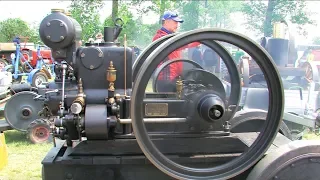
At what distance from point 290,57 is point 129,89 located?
7.03 metres

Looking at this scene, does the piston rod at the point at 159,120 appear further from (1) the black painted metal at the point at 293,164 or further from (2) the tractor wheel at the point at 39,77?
(2) the tractor wheel at the point at 39,77

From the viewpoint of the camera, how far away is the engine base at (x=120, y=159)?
2617mm

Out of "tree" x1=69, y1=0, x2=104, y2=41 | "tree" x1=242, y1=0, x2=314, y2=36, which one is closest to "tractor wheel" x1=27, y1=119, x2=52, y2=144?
"tree" x1=69, y1=0, x2=104, y2=41

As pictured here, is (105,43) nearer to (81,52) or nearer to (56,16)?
(81,52)

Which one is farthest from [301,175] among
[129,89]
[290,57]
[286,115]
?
[290,57]

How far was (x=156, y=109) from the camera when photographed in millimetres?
2736

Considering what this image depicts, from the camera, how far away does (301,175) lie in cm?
254

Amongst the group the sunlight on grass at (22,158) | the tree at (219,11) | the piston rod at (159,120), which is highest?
the tree at (219,11)

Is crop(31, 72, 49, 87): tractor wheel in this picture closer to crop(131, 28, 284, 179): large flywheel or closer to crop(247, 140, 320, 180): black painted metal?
crop(131, 28, 284, 179): large flywheel

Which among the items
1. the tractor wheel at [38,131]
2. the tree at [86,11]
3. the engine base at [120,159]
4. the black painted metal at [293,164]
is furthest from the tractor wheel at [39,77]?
the black painted metal at [293,164]

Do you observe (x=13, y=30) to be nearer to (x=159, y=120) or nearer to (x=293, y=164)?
(x=159, y=120)

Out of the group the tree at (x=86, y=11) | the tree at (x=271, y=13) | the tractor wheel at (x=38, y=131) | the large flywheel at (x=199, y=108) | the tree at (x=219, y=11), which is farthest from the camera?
the tree at (x=219, y=11)

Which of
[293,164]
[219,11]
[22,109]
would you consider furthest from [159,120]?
[219,11]

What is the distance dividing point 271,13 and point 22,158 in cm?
1382
